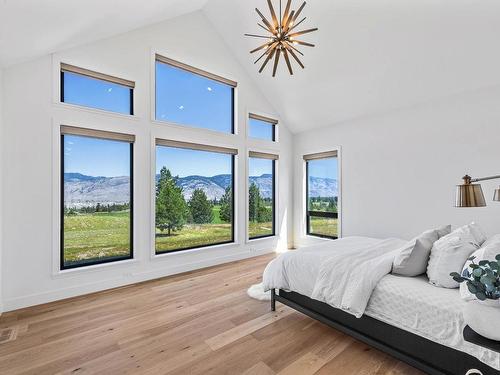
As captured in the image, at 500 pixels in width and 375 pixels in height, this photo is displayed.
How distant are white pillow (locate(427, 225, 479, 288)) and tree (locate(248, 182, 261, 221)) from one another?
11.1 ft

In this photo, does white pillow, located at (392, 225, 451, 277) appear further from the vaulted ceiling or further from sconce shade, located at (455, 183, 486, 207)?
the vaulted ceiling

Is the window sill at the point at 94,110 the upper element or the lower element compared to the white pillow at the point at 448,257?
upper

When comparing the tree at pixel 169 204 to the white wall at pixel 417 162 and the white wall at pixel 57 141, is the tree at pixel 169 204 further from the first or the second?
the white wall at pixel 417 162

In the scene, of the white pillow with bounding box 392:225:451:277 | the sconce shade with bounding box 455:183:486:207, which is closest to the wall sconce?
the sconce shade with bounding box 455:183:486:207

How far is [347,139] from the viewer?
477cm

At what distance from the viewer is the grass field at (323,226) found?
16.7 ft

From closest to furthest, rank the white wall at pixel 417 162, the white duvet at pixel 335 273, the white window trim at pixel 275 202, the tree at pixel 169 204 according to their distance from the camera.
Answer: the white duvet at pixel 335 273
the white wall at pixel 417 162
the tree at pixel 169 204
the white window trim at pixel 275 202

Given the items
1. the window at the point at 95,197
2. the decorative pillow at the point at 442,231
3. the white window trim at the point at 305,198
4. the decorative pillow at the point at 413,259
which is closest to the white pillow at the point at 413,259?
the decorative pillow at the point at 413,259

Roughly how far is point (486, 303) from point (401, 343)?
2.64 ft

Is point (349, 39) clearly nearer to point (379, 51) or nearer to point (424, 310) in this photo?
point (379, 51)

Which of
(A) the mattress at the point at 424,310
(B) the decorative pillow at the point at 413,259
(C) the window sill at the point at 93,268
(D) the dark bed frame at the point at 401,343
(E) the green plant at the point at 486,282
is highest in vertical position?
(E) the green plant at the point at 486,282

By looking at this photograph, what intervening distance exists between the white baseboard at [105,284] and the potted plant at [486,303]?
140 inches

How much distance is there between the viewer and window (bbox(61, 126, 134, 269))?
3.23 m

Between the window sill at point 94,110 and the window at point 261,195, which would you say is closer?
the window sill at point 94,110
